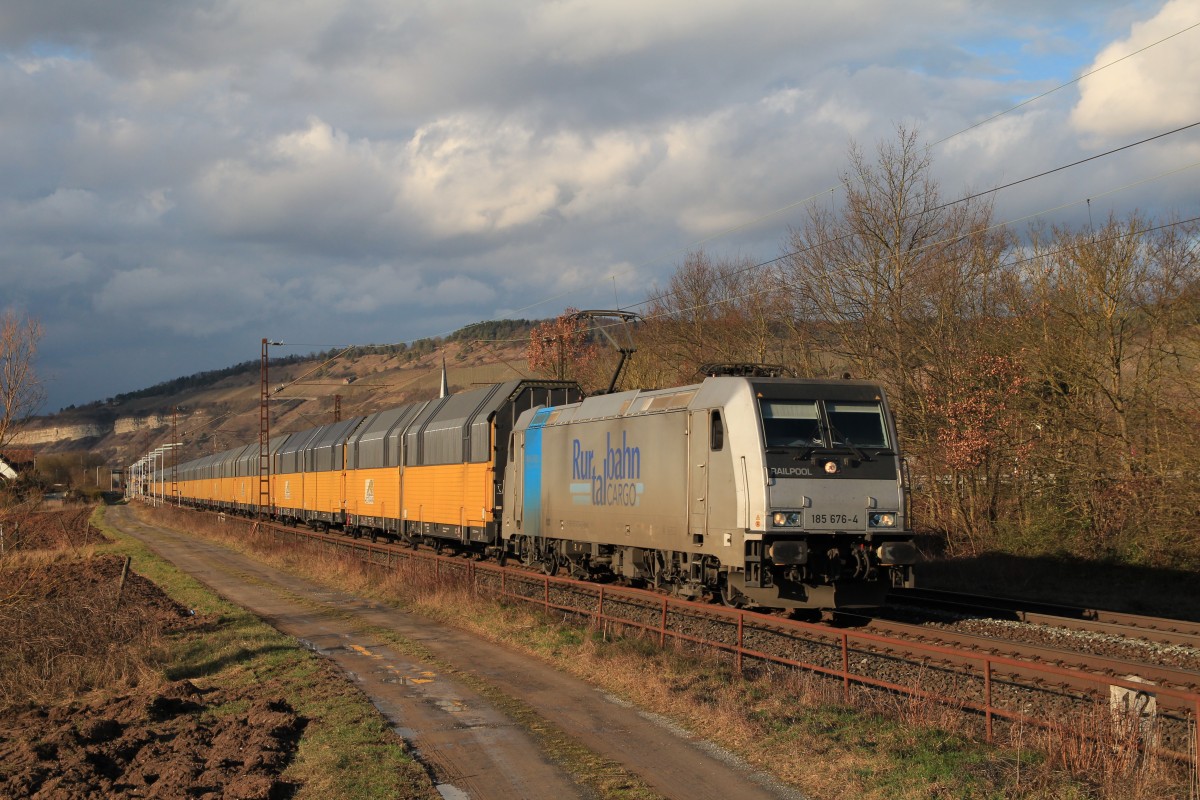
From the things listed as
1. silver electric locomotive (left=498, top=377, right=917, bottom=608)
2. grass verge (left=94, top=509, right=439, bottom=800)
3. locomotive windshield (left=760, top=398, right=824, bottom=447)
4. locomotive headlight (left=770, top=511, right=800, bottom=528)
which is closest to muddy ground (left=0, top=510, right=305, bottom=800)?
grass verge (left=94, top=509, right=439, bottom=800)

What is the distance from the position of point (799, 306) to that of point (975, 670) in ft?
78.3

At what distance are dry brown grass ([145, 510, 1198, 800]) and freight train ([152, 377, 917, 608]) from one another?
95.8 inches

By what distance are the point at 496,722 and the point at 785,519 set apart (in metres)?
6.20

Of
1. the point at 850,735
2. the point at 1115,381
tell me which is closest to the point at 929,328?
the point at 1115,381

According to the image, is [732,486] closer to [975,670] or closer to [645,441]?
[645,441]

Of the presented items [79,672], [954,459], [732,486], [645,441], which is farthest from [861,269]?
[79,672]

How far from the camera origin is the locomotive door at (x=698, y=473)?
16795mm

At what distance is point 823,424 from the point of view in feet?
52.8

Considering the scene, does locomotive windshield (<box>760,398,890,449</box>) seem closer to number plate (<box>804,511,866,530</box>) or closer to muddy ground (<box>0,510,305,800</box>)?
number plate (<box>804,511,866,530</box>)

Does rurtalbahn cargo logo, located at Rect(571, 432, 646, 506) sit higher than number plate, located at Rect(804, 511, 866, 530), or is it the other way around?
rurtalbahn cargo logo, located at Rect(571, 432, 646, 506)

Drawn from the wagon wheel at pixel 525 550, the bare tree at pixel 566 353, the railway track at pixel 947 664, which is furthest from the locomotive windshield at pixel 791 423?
the bare tree at pixel 566 353

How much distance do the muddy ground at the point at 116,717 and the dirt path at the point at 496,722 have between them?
1.33 m

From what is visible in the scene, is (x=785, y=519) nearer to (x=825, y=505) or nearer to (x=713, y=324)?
(x=825, y=505)

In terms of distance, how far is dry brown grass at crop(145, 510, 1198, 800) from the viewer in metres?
7.97
